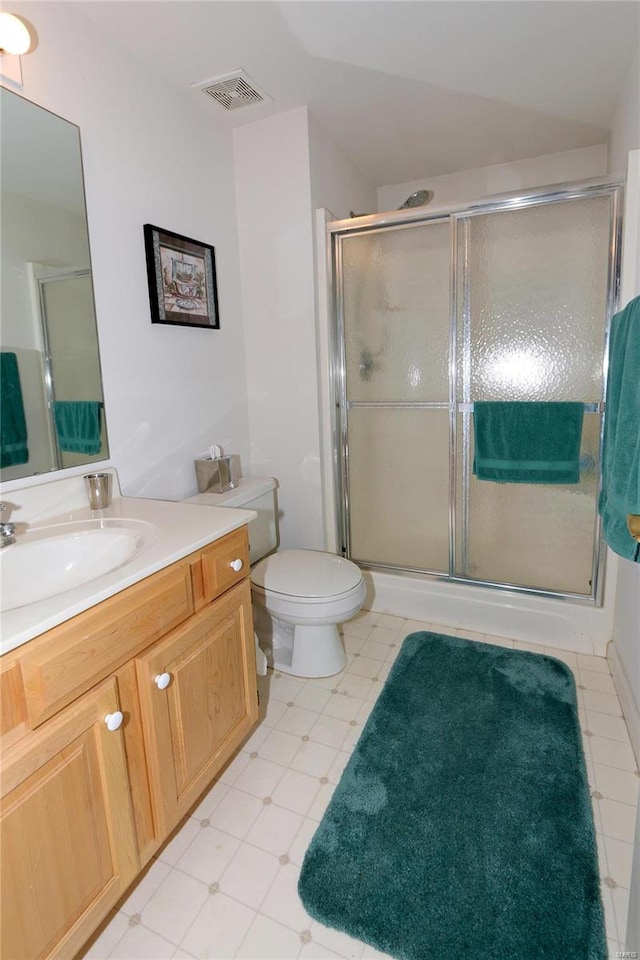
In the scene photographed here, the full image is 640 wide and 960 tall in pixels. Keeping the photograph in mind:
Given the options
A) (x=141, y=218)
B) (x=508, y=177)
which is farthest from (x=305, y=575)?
(x=508, y=177)

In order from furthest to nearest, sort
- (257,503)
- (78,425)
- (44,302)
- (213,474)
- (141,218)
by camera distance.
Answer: (257,503)
(213,474)
(141,218)
(78,425)
(44,302)

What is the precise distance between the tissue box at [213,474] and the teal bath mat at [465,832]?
1.08 meters

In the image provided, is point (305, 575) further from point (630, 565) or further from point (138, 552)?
point (630, 565)

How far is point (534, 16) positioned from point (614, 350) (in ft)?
3.70

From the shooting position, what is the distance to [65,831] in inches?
37.8

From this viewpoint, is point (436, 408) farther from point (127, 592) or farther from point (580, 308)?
point (127, 592)

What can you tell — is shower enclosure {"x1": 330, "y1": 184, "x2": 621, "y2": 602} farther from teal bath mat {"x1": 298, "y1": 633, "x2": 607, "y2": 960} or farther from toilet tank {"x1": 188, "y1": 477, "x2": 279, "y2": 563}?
teal bath mat {"x1": 298, "y1": 633, "x2": 607, "y2": 960}

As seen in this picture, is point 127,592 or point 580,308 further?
point 580,308

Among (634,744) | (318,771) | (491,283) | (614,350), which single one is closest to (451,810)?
(318,771)

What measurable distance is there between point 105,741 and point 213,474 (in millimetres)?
1199

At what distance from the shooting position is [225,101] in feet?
6.77

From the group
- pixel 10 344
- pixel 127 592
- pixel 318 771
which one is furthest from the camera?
pixel 318 771

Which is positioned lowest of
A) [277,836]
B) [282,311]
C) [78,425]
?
[277,836]

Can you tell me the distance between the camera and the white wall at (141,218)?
60.9 inches
